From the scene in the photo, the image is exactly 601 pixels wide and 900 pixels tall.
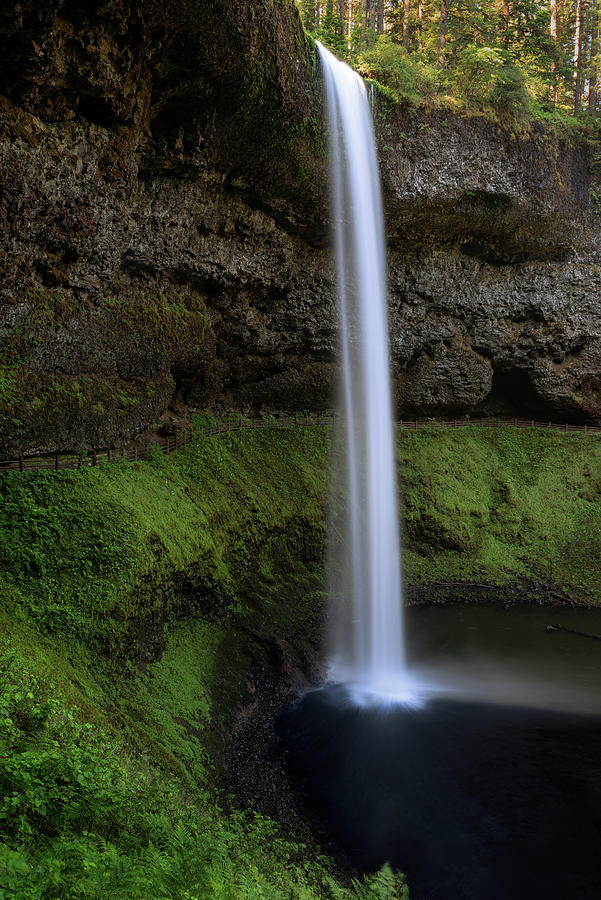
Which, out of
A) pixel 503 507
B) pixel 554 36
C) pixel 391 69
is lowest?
pixel 503 507

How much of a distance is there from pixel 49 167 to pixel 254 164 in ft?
25.5

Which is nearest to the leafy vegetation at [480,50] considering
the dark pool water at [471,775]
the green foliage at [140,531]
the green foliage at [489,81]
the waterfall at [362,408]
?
the green foliage at [489,81]

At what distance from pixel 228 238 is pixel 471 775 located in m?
20.1

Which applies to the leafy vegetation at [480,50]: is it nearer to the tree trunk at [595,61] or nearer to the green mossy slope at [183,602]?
the tree trunk at [595,61]

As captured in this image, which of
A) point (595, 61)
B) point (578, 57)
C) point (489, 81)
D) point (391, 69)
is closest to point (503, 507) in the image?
point (489, 81)

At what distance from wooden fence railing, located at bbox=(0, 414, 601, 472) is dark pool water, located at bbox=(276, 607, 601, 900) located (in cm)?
994

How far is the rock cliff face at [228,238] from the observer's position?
15.0 metres

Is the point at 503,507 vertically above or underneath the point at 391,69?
underneath

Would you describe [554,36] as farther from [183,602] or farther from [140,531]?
[183,602]

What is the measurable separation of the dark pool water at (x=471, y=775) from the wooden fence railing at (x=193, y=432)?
32.6ft

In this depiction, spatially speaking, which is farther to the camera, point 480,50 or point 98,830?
point 480,50

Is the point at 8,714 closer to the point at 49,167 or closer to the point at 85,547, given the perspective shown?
A: the point at 85,547

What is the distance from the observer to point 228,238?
22.7 m

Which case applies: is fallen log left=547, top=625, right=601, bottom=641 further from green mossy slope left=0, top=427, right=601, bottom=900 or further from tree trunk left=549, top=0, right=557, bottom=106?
tree trunk left=549, top=0, right=557, bottom=106
